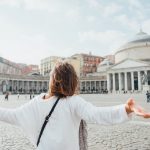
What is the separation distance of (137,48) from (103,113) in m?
104

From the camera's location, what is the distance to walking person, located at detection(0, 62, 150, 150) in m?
2.59

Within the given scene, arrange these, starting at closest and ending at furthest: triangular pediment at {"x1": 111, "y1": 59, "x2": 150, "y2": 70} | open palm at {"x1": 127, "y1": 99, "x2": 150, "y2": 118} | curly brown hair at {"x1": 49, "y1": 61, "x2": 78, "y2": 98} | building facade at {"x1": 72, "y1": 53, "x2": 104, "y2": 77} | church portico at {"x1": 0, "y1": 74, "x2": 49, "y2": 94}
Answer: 1. open palm at {"x1": 127, "y1": 99, "x2": 150, "y2": 118}
2. curly brown hair at {"x1": 49, "y1": 61, "x2": 78, "y2": 98}
3. triangular pediment at {"x1": 111, "y1": 59, "x2": 150, "y2": 70}
4. church portico at {"x1": 0, "y1": 74, "x2": 49, "y2": 94}
5. building facade at {"x1": 72, "y1": 53, "x2": 104, "y2": 77}

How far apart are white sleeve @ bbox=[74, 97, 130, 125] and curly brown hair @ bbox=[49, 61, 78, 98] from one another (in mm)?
193

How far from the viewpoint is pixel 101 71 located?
387 ft

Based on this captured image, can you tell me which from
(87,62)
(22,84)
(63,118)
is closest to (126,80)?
(22,84)

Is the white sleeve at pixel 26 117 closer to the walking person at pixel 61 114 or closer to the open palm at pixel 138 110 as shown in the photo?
the walking person at pixel 61 114

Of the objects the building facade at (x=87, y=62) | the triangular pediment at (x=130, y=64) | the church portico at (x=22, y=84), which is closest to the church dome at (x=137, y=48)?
the triangular pediment at (x=130, y=64)

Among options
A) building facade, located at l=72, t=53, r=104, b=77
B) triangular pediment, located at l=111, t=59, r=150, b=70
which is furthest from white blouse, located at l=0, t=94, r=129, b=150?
building facade, located at l=72, t=53, r=104, b=77

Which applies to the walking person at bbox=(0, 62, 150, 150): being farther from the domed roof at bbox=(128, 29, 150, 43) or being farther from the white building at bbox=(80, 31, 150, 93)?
the domed roof at bbox=(128, 29, 150, 43)

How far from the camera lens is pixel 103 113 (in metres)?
2.59

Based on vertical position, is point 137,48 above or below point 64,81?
above

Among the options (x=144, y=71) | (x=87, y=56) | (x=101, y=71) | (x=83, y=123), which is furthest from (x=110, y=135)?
(x=87, y=56)

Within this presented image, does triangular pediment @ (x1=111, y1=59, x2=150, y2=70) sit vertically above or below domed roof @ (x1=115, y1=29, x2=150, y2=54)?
below

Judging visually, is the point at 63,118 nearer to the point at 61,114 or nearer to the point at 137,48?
the point at 61,114
